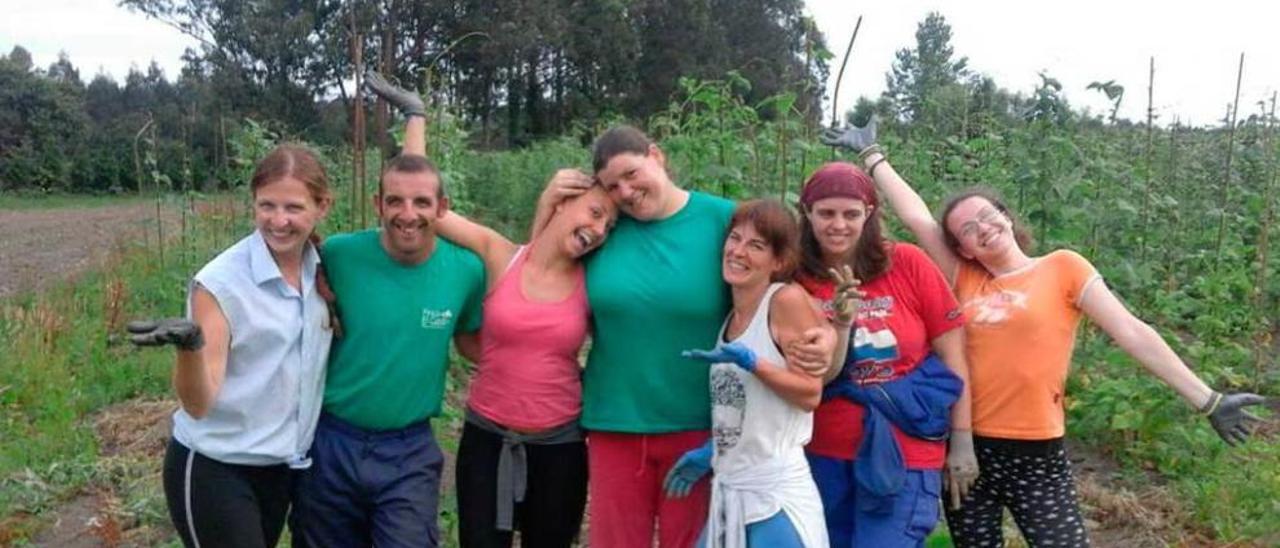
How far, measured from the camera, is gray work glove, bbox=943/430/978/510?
10.1ft

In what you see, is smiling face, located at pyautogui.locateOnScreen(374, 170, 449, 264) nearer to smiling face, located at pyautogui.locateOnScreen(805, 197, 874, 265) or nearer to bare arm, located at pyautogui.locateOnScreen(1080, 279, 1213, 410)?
smiling face, located at pyautogui.locateOnScreen(805, 197, 874, 265)

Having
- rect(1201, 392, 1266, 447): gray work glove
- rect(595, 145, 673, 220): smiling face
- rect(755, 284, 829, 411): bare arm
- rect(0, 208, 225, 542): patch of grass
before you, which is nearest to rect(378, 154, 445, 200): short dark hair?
rect(595, 145, 673, 220): smiling face

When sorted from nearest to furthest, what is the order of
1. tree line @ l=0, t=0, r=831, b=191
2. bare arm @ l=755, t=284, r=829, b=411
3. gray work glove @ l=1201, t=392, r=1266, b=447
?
bare arm @ l=755, t=284, r=829, b=411 < gray work glove @ l=1201, t=392, r=1266, b=447 < tree line @ l=0, t=0, r=831, b=191

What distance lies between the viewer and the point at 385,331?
3023 mm

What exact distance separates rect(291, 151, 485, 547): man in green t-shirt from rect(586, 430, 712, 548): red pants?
45 centimetres

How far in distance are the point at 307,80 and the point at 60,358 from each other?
80.5 ft

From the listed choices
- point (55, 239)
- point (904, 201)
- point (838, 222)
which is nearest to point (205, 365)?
point (838, 222)

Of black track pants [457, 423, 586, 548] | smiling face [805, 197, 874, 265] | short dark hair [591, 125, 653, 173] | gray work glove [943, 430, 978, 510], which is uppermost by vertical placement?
short dark hair [591, 125, 653, 173]

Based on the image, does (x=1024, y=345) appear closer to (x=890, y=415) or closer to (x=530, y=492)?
(x=890, y=415)

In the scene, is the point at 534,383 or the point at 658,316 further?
the point at 534,383

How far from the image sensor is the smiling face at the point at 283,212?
9.34 feet

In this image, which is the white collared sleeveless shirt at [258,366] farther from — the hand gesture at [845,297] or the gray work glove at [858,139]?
the gray work glove at [858,139]

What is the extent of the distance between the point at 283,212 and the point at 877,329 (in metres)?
1.46

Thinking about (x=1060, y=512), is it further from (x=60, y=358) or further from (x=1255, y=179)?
(x=1255, y=179)
